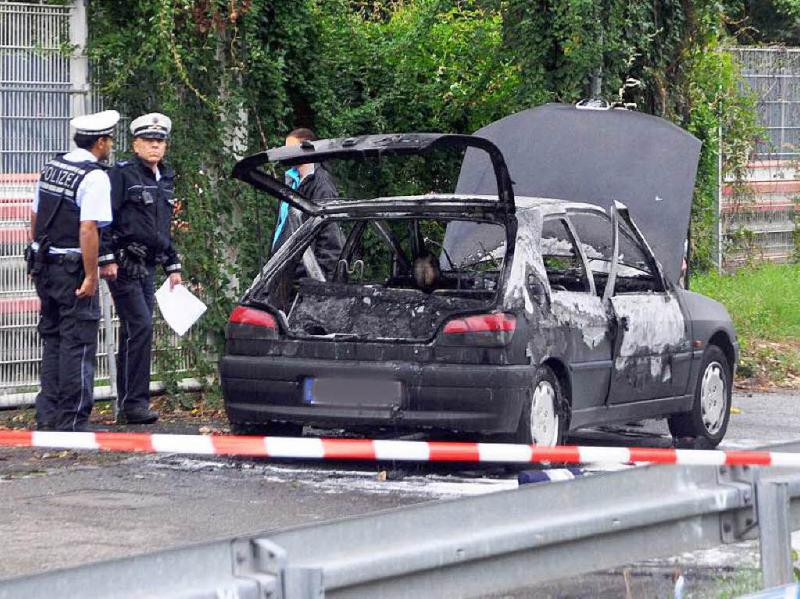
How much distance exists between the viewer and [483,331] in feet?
27.7

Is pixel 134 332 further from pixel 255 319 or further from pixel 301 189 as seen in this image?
pixel 301 189

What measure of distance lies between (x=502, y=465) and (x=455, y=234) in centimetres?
251

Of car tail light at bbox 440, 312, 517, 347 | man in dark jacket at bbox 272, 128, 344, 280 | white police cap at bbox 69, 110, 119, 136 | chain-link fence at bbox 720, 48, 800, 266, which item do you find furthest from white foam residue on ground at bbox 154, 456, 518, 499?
chain-link fence at bbox 720, 48, 800, 266

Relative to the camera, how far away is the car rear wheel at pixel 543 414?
8469mm

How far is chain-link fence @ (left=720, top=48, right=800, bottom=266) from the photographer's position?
19.6 m

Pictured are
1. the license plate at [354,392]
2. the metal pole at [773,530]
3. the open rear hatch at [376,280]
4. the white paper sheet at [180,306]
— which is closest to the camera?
the metal pole at [773,530]

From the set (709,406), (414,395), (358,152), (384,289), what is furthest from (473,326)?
(709,406)

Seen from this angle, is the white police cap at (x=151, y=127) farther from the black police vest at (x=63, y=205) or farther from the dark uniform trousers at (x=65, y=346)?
the dark uniform trousers at (x=65, y=346)

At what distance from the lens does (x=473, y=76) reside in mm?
14398

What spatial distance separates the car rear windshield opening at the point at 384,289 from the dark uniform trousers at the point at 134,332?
1227 mm

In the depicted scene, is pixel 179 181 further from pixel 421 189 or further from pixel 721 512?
pixel 721 512

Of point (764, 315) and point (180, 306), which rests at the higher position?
point (180, 306)

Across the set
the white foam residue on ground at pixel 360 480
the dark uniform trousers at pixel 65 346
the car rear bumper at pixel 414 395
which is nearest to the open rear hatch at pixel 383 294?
the car rear bumper at pixel 414 395

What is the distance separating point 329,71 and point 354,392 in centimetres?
544
